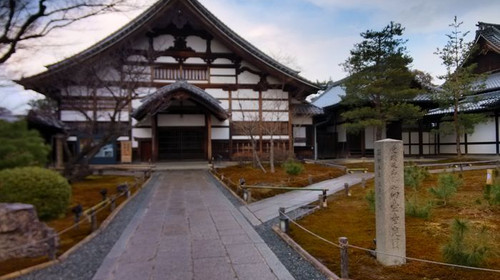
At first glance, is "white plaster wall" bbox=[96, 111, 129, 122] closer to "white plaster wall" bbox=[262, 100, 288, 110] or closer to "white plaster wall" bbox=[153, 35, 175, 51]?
"white plaster wall" bbox=[153, 35, 175, 51]

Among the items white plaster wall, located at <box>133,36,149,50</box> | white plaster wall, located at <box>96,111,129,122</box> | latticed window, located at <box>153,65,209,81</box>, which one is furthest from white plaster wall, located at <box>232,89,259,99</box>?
white plaster wall, located at <box>96,111,129,122</box>

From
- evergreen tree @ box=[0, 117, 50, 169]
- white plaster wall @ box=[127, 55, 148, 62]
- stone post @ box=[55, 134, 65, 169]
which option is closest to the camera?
evergreen tree @ box=[0, 117, 50, 169]

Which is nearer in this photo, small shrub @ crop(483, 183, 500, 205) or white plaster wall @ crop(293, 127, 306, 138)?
small shrub @ crop(483, 183, 500, 205)

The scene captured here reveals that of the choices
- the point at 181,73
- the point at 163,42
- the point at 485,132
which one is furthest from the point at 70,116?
the point at 485,132

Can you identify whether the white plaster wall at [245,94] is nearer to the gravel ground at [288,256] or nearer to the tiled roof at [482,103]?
the tiled roof at [482,103]

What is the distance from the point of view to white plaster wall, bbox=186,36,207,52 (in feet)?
75.4

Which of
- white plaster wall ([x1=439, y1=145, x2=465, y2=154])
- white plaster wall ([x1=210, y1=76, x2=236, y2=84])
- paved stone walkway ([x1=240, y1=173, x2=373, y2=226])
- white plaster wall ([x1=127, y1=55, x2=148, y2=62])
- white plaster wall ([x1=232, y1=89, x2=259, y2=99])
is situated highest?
white plaster wall ([x1=127, y1=55, x2=148, y2=62])

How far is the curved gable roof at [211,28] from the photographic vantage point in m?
19.5

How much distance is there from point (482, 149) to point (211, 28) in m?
20.2

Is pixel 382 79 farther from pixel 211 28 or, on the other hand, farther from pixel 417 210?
pixel 417 210

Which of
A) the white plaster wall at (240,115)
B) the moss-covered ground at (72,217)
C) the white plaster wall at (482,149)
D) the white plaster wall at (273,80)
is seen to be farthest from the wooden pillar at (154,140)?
the white plaster wall at (482,149)

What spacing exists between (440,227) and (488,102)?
739 inches

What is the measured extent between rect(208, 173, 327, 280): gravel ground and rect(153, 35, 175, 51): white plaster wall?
1730 centimetres

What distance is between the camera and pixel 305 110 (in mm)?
24516
